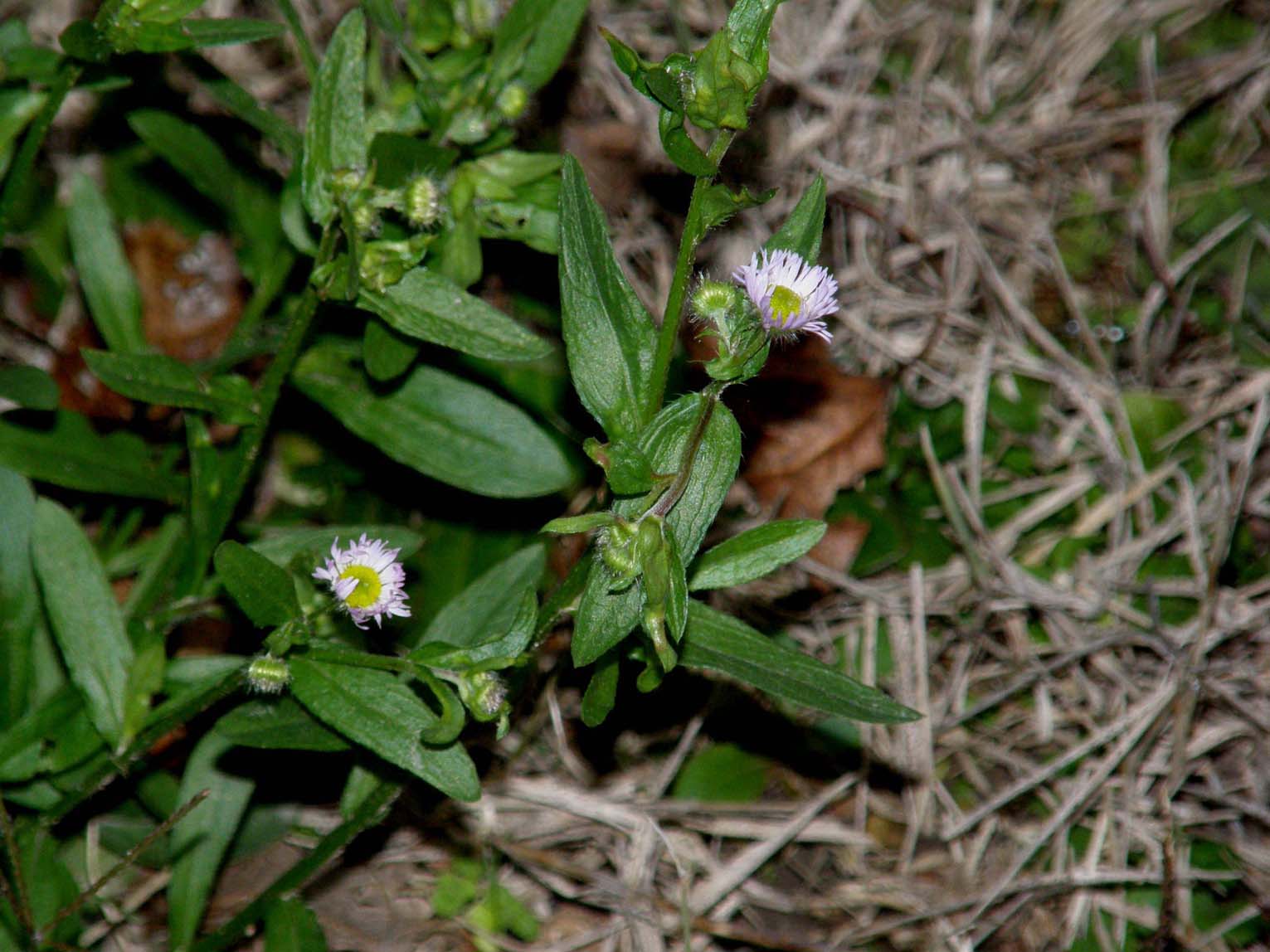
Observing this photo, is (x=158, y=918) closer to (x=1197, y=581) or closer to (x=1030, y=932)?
(x=1030, y=932)

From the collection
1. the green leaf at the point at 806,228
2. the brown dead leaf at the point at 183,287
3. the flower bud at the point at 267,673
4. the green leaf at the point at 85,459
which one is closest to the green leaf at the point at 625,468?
the green leaf at the point at 806,228

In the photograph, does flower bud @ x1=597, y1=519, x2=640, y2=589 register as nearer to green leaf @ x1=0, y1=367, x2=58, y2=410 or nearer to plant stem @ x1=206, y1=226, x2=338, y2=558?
plant stem @ x1=206, y1=226, x2=338, y2=558

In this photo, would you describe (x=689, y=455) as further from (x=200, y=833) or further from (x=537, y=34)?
(x=200, y=833)

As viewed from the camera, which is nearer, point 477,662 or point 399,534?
point 477,662

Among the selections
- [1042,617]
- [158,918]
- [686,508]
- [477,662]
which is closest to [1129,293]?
[1042,617]

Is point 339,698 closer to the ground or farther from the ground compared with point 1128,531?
closer to the ground

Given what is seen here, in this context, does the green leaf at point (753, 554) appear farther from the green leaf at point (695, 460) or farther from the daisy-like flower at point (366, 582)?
the daisy-like flower at point (366, 582)
